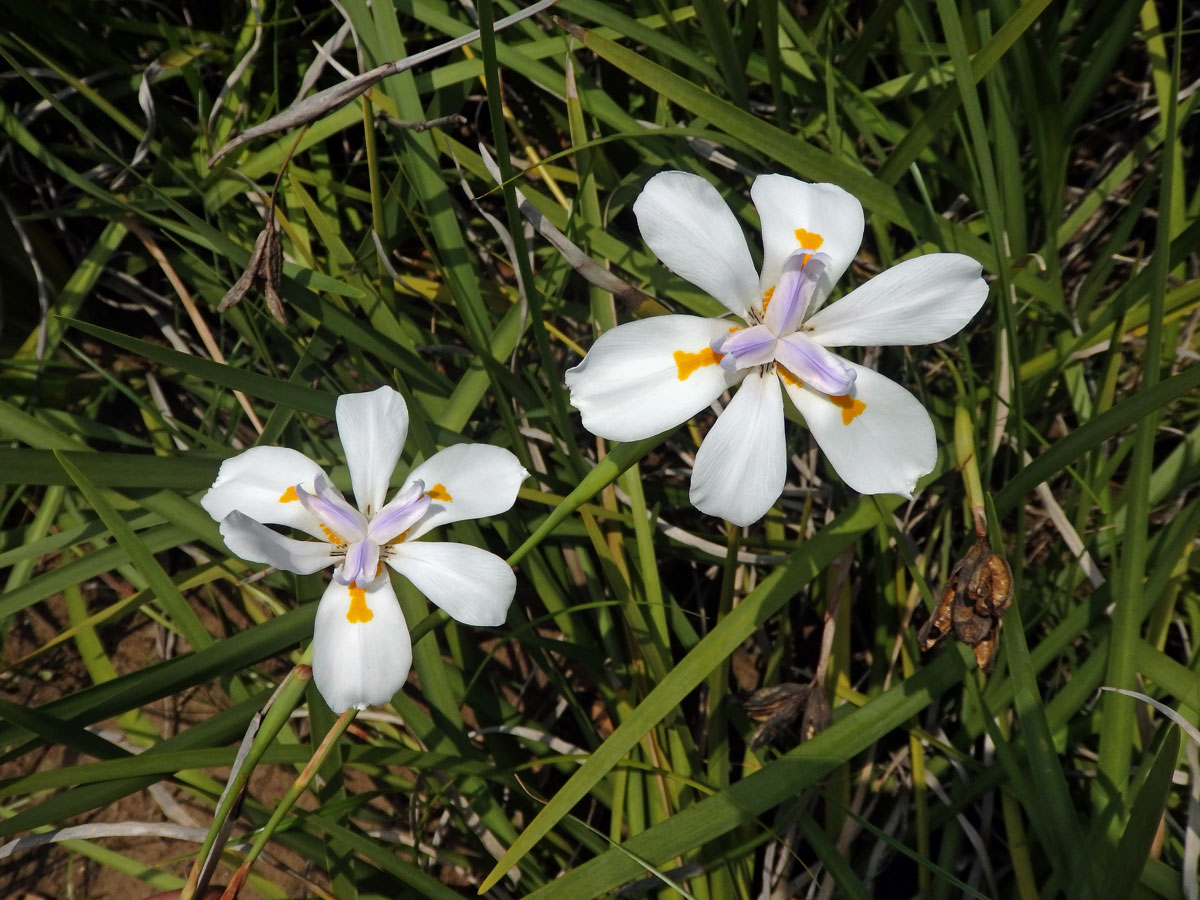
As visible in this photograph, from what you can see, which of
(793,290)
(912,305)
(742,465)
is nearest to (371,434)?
(742,465)

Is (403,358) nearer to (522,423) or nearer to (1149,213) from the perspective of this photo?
(522,423)

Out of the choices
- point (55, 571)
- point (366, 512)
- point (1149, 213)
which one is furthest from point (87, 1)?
point (1149, 213)

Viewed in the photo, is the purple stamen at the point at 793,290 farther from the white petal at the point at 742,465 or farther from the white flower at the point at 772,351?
the white petal at the point at 742,465

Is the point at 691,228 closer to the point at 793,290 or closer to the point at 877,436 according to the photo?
the point at 793,290

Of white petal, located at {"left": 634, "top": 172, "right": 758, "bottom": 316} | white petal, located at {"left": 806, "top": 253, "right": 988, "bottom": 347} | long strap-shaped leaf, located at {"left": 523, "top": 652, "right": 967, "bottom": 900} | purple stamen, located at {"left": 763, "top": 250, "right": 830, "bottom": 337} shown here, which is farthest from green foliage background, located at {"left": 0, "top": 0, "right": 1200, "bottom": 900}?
white petal, located at {"left": 806, "top": 253, "right": 988, "bottom": 347}

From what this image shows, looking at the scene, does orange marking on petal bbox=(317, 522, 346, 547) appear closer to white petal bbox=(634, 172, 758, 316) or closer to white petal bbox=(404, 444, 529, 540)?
white petal bbox=(404, 444, 529, 540)
